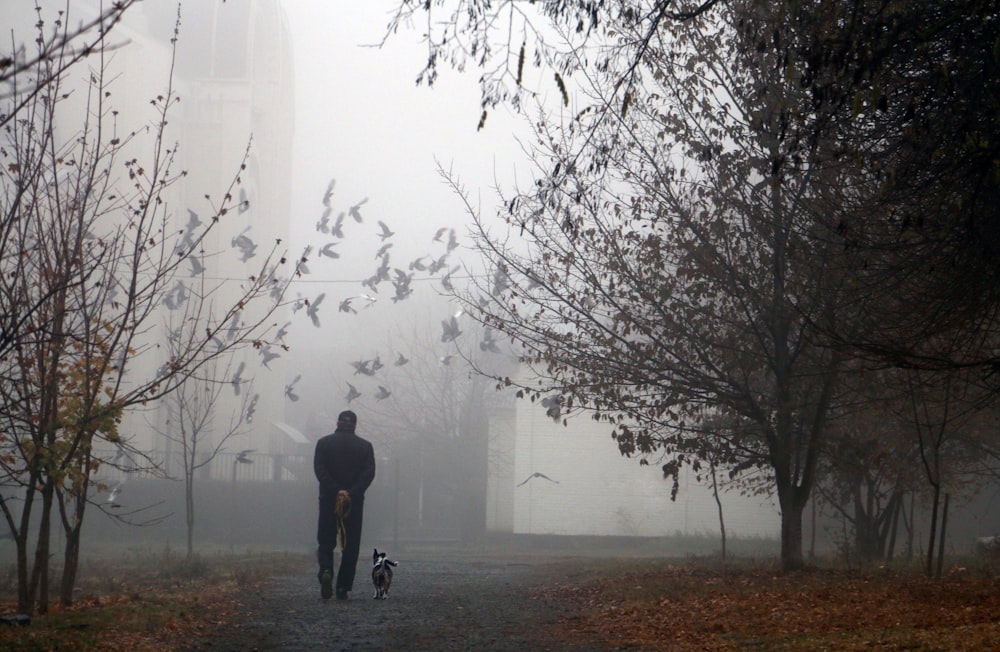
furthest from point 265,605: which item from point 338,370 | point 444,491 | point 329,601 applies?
point 338,370

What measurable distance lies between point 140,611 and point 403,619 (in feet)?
7.44

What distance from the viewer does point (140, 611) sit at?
9336mm

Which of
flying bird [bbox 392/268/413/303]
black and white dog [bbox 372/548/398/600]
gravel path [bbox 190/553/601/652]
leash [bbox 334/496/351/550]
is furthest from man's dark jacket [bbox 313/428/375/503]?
flying bird [bbox 392/268/413/303]

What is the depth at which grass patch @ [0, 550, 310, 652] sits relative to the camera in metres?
7.64

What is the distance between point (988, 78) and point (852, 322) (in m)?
3.76

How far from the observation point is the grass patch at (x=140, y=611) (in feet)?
25.1

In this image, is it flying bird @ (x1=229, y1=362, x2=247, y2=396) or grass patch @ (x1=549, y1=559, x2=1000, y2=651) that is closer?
grass patch @ (x1=549, y1=559, x2=1000, y2=651)

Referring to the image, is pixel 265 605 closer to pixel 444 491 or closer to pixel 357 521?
pixel 357 521

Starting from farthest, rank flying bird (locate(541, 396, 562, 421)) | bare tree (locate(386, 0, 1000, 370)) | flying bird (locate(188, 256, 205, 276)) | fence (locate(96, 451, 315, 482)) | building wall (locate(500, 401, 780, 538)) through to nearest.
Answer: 1. building wall (locate(500, 401, 780, 538))
2. fence (locate(96, 451, 315, 482))
3. flying bird (locate(188, 256, 205, 276))
4. flying bird (locate(541, 396, 562, 421))
5. bare tree (locate(386, 0, 1000, 370))

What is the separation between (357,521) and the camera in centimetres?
1159

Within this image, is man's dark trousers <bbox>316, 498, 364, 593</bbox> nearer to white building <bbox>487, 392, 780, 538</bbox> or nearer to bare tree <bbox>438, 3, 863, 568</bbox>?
bare tree <bbox>438, 3, 863, 568</bbox>

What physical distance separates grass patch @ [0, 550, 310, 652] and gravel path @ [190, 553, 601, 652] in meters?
0.36

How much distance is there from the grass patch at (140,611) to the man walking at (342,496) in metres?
1.07

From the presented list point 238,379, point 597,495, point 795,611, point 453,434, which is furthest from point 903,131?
point 453,434
